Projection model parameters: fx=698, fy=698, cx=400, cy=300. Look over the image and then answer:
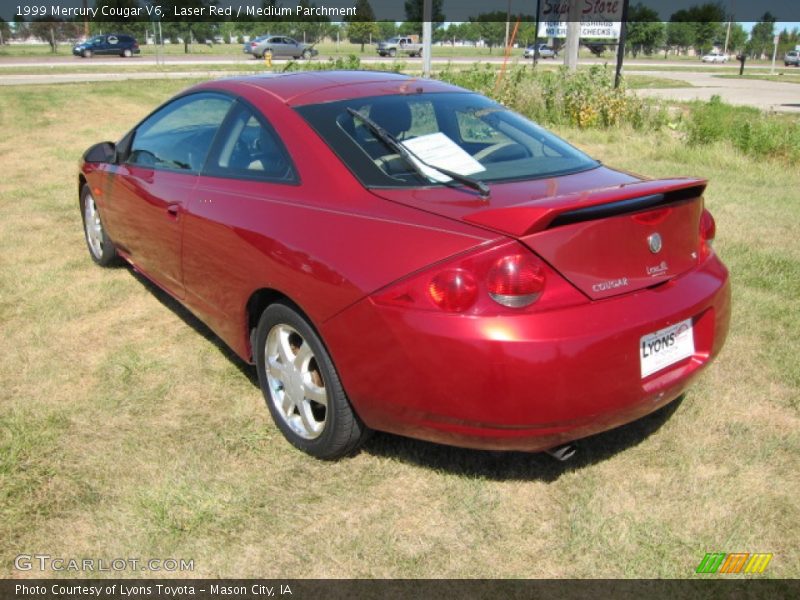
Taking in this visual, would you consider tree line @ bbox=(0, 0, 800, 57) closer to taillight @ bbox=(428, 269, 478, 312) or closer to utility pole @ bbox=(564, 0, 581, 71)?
utility pole @ bbox=(564, 0, 581, 71)

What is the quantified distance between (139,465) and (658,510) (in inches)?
84.1

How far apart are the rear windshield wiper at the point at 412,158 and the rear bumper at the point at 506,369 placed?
1.95 ft

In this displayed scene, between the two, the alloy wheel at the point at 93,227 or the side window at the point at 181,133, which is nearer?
the side window at the point at 181,133

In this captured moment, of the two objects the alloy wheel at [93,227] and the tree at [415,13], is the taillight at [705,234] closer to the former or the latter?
the alloy wheel at [93,227]

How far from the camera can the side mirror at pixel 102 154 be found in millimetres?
4706

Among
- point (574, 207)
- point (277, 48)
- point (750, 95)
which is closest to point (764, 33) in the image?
point (277, 48)

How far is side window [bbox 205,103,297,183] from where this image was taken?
3.06 meters

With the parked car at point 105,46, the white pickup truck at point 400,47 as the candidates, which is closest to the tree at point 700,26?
the white pickup truck at point 400,47

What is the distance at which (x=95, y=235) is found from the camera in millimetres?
5445

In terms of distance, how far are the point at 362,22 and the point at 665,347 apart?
229 ft

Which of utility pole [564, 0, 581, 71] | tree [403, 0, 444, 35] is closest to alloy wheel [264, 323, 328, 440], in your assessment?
utility pole [564, 0, 581, 71]

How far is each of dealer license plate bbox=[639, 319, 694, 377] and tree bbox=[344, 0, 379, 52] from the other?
67.1 meters

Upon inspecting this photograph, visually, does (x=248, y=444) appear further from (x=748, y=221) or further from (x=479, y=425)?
(x=748, y=221)

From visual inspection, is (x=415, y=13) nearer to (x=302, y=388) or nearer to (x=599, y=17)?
(x=599, y=17)
